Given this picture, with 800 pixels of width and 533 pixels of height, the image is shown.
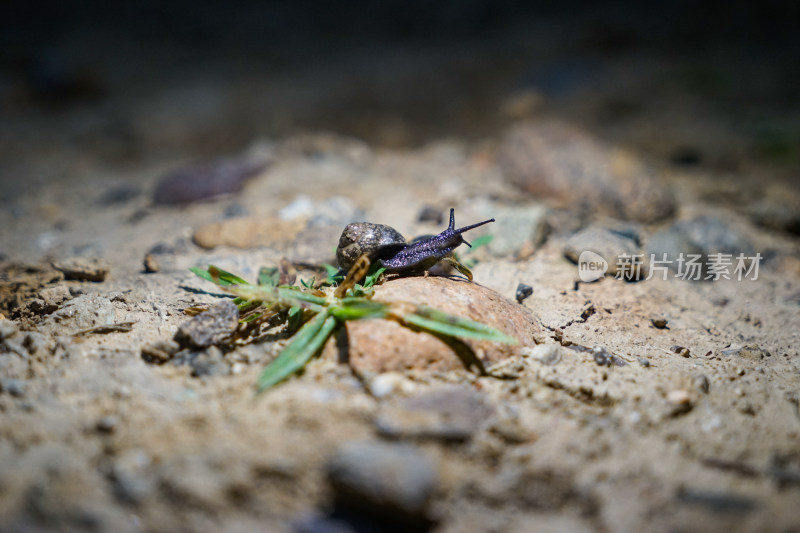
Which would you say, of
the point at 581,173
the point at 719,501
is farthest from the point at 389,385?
the point at 581,173

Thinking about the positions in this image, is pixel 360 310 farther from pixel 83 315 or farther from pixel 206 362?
pixel 83 315

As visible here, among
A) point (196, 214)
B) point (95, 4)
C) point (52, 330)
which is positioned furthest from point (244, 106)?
point (52, 330)

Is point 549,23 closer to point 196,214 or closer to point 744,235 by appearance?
point 744,235

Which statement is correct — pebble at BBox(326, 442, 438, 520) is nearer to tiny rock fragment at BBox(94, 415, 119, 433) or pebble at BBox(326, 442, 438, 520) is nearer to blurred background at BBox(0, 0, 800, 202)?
tiny rock fragment at BBox(94, 415, 119, 433)

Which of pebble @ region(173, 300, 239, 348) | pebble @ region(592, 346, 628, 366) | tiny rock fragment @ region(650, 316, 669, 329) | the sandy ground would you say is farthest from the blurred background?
pebble @ region(173, 300, 239, 348)

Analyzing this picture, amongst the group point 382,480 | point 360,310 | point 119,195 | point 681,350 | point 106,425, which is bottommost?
point 106,425
